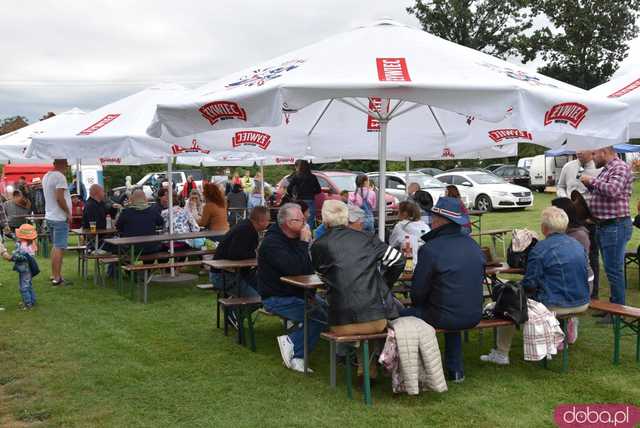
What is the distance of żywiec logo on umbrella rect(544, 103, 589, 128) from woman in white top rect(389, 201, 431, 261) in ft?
7.78

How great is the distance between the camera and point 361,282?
15.5 feet

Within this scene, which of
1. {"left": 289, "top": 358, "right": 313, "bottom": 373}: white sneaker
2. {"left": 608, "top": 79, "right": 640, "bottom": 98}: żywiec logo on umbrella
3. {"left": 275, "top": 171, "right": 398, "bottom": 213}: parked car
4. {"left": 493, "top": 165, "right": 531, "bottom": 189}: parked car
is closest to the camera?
{"left": 289, "top": 358, "right": 313, "bottom": 373}: white sneaker

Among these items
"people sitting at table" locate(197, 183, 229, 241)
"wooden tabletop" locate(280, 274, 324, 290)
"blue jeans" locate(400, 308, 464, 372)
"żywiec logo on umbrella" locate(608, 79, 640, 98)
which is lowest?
"blue jeans" locate(400, 308, 464, 372)

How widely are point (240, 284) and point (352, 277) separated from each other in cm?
244

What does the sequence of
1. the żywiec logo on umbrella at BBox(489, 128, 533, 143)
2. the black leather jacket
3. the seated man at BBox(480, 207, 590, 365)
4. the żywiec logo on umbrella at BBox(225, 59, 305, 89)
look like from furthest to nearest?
the żywiec logo on umbrella at BBox(489, 128, 533, 143) < the seated man at BBox(480, 207, 590, 365) < the żywiec logo on umbrella at BBox(225, 59, 305, 89) < the black leather jacket

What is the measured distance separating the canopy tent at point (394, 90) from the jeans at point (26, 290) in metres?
3.36

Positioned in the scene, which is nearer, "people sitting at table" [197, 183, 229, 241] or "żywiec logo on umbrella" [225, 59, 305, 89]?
"żywiec logo on umbrella" [225, 59, 305, 89]

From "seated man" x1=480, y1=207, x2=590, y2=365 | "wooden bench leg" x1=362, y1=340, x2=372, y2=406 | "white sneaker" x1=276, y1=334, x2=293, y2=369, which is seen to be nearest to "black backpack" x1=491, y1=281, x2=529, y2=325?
"seated man" x1=480, y1=207, x2=590, y2=365

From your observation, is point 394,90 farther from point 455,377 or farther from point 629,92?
point 629,92

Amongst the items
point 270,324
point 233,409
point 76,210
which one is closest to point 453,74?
point 233,409

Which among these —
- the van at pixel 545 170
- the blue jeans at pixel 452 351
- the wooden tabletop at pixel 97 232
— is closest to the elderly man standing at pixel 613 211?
the blue jeans at pixel 452 351

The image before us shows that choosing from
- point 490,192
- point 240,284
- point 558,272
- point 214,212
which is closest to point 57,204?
point 214,212

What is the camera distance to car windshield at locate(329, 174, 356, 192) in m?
19.9

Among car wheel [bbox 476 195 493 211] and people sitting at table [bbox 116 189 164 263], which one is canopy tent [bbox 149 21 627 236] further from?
car wheel [bbox 476 195 493 211]
